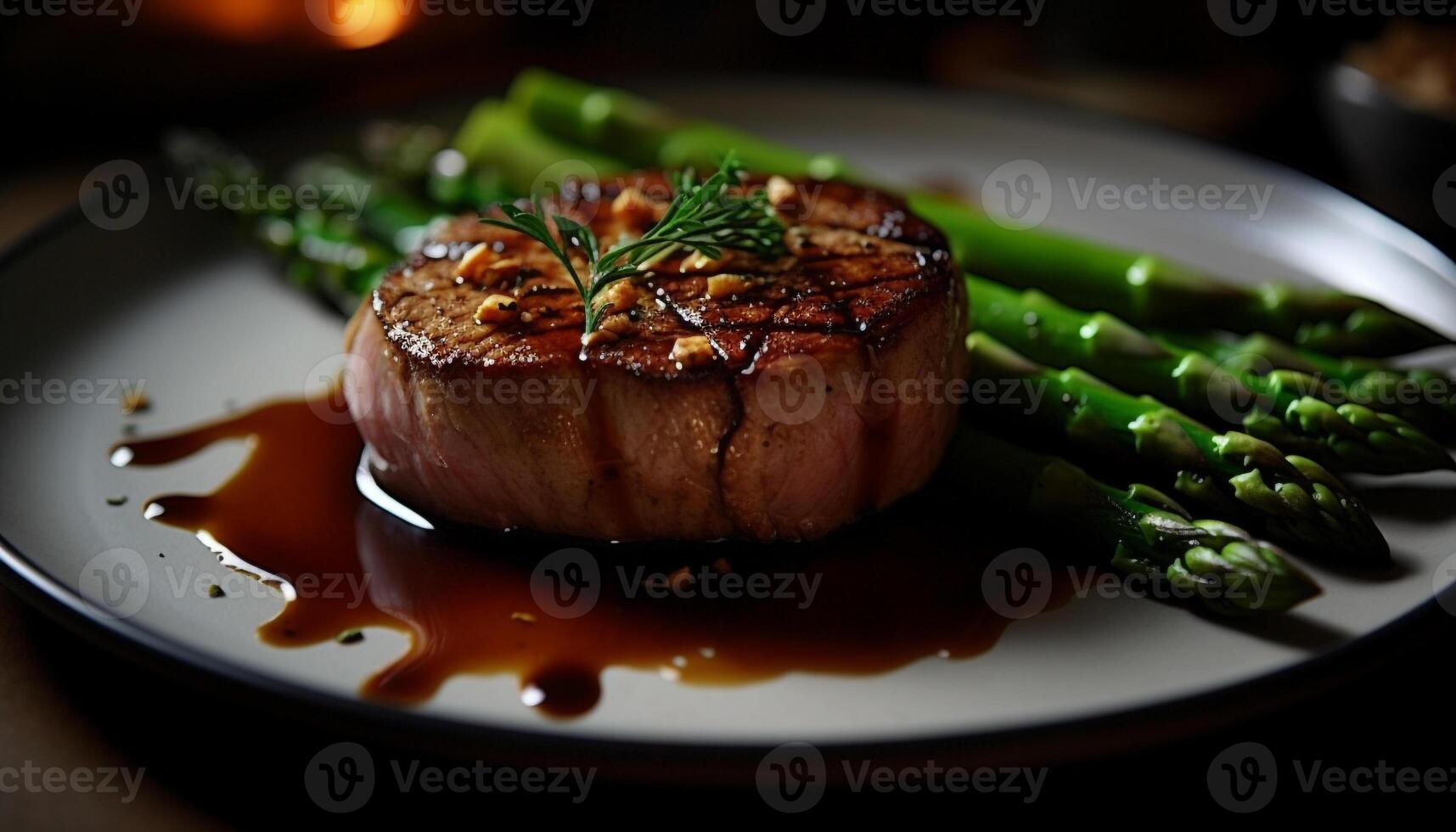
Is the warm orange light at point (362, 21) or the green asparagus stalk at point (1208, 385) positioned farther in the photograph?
the warm orange light at point (362, 21)

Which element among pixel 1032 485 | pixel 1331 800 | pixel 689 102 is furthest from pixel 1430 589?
pixel 689 102

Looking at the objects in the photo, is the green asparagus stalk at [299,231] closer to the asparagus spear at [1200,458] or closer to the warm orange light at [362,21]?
the warm orange light at [362,21]

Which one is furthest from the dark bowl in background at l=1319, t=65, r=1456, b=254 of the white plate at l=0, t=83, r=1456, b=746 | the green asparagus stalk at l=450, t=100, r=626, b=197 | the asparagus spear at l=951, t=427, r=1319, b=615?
the green asparagus stalk at l=450, t=100, r=626, b=197

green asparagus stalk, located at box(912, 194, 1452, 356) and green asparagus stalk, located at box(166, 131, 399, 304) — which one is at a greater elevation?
green asparagus stalk, located at box(912, 194, 1452, 356)

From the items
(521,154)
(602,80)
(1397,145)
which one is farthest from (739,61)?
(1397,145)

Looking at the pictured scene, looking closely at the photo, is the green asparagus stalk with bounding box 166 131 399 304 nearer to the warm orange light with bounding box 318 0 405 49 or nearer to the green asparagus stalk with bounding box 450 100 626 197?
the green asparagus stalk with bounding box 450 100 626 197

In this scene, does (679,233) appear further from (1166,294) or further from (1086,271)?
(1166,294)

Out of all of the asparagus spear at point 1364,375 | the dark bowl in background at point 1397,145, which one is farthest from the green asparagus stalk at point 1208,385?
the dark bowl in background at point 1397,145
